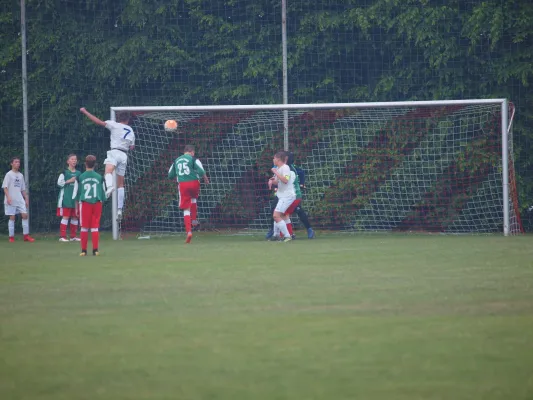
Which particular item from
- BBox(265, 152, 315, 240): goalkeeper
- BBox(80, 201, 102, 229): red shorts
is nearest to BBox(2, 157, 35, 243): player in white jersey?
BBox(265, 152, 315, 240): goalkeeper

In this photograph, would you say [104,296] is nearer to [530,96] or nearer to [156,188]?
[156,188]

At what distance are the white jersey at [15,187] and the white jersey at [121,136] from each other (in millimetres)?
2026

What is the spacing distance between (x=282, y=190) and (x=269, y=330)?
10206 mm

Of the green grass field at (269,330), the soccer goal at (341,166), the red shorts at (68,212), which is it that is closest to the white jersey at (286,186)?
the soccer goal at (341,166)

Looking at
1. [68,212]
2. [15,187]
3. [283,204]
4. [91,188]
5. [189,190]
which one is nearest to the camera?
[91,188]

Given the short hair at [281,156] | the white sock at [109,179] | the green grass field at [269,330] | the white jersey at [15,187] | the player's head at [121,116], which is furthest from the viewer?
the player's head at [121,116]

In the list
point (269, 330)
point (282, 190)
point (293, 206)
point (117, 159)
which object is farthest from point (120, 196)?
point (269, 330)

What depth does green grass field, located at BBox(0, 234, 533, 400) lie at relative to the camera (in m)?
4.23

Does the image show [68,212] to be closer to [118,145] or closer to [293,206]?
[118,145]

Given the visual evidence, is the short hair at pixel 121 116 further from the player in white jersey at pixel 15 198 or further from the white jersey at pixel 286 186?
the white jersey at pixel 286 186

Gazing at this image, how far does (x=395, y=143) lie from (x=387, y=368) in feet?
47.3

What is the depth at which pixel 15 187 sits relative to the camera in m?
17.2

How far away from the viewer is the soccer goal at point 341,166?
18266 mm

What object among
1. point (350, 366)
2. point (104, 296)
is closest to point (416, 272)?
point (104, 296)
